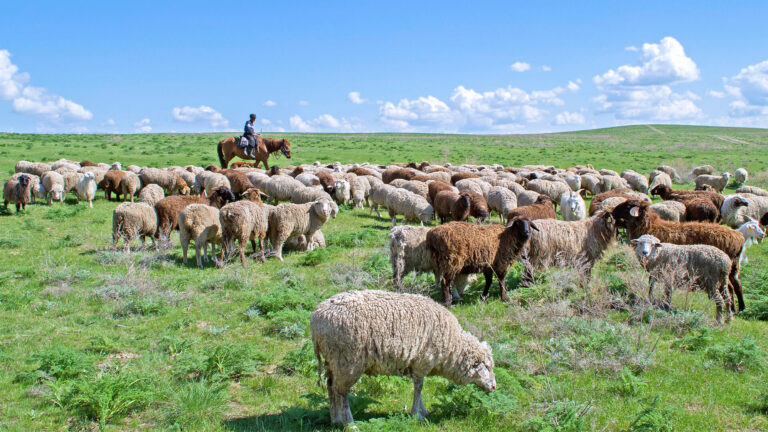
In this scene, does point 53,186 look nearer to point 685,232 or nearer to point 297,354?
point 297,354

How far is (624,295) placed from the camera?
928 centimetres

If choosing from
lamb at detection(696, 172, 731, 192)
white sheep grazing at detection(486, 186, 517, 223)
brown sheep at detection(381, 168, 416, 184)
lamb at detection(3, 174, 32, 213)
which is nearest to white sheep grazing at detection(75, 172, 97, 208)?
lamb at detection(3, 174, 32, 213)

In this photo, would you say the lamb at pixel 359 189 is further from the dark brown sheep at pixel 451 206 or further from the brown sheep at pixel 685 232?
the brown sheep at pixel 685 232

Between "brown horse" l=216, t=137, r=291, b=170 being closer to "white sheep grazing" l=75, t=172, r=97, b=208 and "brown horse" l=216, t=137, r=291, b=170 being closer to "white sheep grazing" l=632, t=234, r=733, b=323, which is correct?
"white sheep grazing" l=75, t=172, r=97, b=208

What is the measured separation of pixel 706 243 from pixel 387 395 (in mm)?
7313

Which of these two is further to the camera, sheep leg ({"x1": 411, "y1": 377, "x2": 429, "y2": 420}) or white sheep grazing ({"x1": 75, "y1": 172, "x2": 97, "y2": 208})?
white sheep grazing ({"x1": 75, "y1": 172, "x2": 97, "y2": 208})

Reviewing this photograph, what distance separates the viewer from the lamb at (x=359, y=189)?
2069 centimetres

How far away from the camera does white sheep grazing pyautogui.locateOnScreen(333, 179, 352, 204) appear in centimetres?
1973

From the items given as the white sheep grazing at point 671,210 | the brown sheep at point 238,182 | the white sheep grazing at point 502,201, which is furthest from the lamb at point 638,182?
the brown sheep at point 238,182

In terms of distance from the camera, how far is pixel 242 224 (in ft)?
37.3

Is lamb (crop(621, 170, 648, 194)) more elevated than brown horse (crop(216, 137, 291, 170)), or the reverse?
brown horse (crop(216, 137, 291, 170))

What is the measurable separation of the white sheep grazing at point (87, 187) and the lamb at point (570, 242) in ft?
56.0

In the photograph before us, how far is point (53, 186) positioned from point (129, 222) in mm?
9898

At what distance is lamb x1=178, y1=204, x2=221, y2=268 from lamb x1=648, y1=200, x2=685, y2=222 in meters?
12.4
